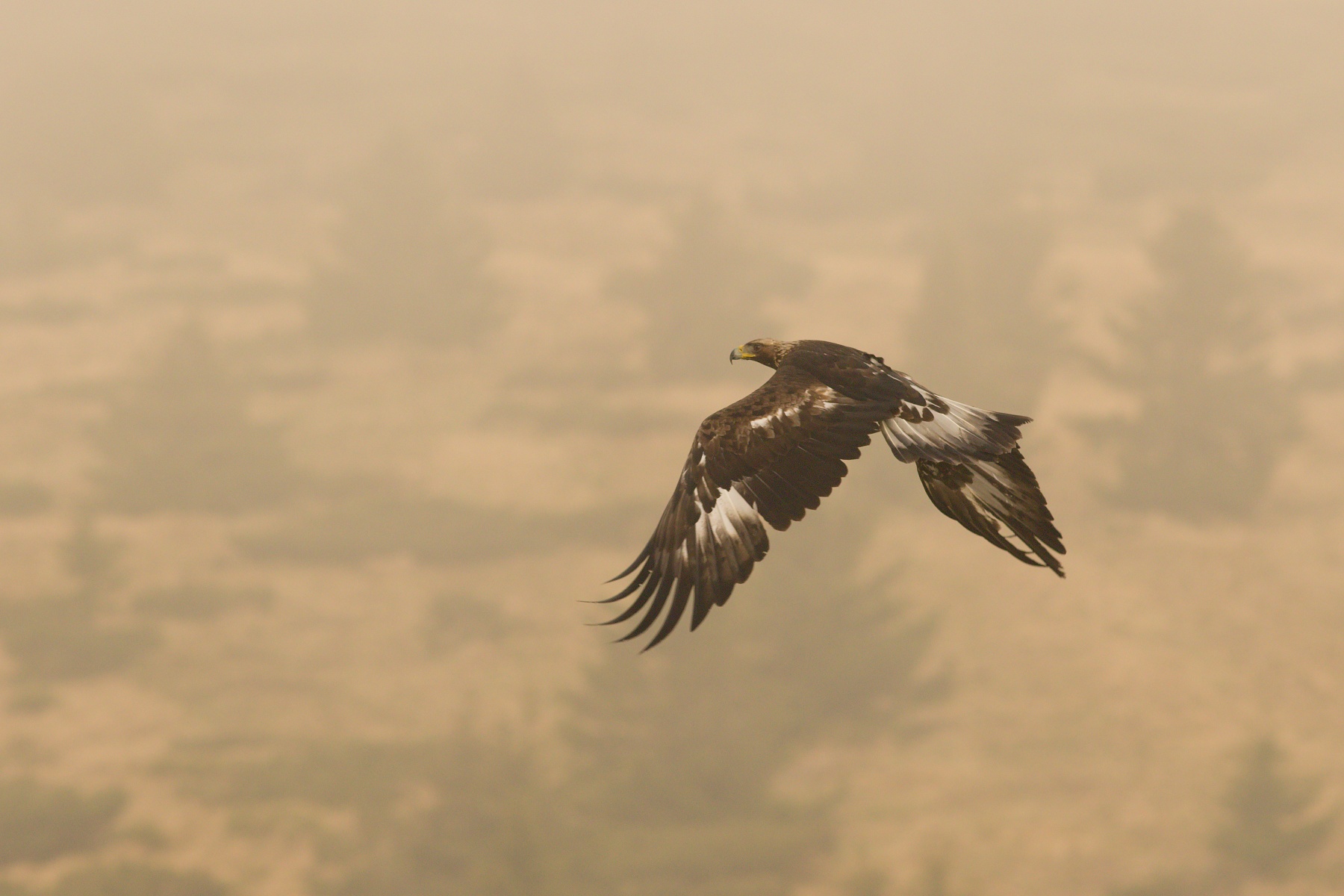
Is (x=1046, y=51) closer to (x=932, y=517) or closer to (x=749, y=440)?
(x=932, y=517)

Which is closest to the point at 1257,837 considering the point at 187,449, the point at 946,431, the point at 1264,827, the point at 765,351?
the point at 1264,827

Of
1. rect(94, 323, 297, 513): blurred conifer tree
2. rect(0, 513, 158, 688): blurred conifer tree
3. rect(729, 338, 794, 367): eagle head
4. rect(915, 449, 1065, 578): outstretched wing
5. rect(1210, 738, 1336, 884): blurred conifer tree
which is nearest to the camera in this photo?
rect(915, 449, 1065, 578): outstretched wing

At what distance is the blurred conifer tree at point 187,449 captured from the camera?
4184 cm

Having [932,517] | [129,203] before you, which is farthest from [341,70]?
[932,517]

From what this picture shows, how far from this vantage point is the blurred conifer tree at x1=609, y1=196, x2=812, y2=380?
49688 mm

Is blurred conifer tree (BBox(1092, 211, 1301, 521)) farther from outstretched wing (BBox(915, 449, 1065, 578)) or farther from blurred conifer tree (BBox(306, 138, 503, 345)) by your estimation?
outstretched wing (BBox(915, 449, 1065, 578))

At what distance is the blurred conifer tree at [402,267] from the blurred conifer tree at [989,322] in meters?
20.7

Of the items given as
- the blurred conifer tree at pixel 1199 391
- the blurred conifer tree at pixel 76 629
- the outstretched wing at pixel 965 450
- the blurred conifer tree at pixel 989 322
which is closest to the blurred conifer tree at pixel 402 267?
the blurred conifer tree at pixel 989 322

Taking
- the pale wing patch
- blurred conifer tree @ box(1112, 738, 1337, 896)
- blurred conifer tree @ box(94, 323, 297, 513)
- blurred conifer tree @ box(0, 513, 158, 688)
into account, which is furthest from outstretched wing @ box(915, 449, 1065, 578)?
blurred conifer tree @ box(94, 323, 297, 513)

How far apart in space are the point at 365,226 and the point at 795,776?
111 feet

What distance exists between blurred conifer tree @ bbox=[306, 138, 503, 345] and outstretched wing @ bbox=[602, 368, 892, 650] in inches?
2005

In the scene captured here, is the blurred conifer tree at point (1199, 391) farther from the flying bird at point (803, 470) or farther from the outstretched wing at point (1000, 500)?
the flying bird at point (803, 470)

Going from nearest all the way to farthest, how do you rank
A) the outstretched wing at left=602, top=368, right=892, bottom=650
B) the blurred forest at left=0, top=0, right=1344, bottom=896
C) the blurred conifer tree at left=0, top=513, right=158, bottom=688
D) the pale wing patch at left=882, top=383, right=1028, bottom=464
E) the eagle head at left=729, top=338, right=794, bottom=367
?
the outstretched wing at left=602, top=368, right=892, bottom=650 < the pale wing patch at left=882, top=383, right=1028, bottom=464 < the eagle head at left=729, top=338, right=794, bottom=367 < the blurred forest at left=0, top=0, right=1344, bottom=896 < the blurred conifer tree at left=0, top=513, right=158, bottom=688

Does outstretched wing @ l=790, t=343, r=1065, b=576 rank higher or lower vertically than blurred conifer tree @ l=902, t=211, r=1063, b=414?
lower
